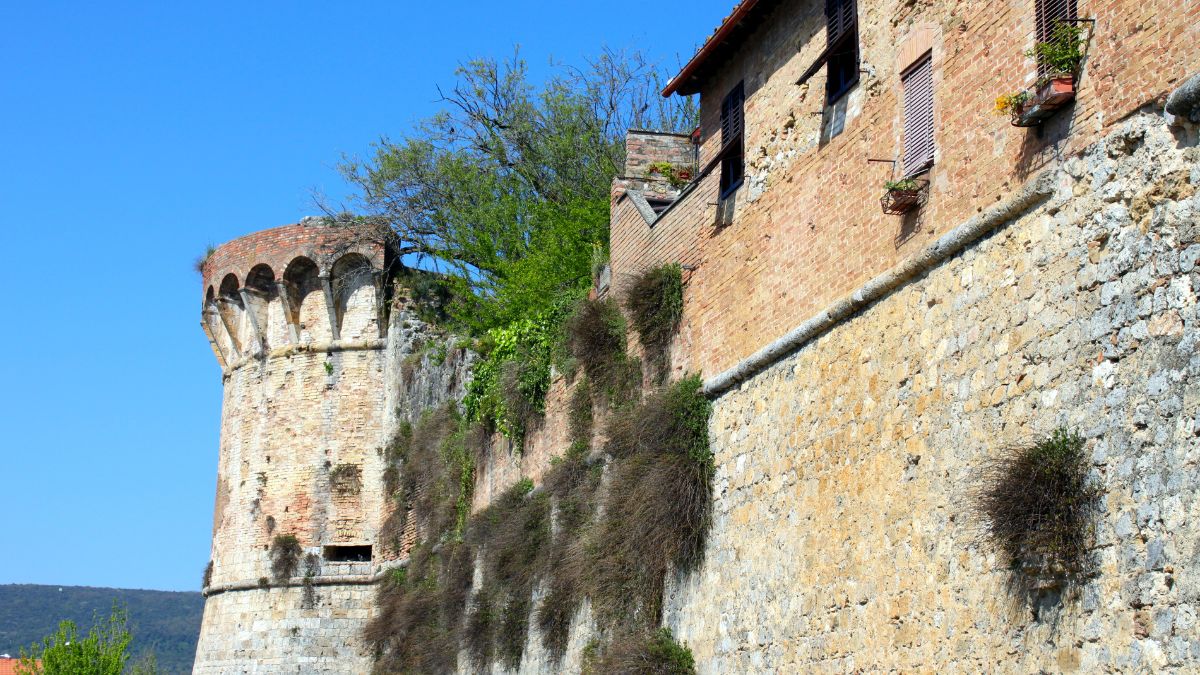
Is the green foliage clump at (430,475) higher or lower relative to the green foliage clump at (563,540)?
higher

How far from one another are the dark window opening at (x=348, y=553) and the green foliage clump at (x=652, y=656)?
13127mm

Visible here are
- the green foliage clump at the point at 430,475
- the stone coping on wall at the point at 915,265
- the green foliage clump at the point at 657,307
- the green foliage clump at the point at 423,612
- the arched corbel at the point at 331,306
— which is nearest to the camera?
the stone coping on wall at the point at 915,265

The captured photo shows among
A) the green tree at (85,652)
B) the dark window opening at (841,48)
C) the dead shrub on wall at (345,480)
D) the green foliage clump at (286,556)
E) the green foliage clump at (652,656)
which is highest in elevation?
the dark window opening at (841,48)

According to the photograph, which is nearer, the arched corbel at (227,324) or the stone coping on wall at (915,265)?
the stone coping on wall at (915,265)

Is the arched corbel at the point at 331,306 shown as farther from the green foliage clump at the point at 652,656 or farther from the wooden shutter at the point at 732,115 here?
the green foliage clump at the point at 652,656

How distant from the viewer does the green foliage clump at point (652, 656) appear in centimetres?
1310

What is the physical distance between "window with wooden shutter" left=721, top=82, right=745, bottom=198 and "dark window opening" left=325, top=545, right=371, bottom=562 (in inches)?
564

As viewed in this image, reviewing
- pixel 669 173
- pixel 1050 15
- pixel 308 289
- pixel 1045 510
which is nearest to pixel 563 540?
pixel 669 173

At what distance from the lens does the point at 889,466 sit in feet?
32.9

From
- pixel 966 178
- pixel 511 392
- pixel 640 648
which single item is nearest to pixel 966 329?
pixel 966 178

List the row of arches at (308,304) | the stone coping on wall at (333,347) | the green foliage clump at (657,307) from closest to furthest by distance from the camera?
the green foliage clump at (657,307), the stone coping on wall at (333,347), the row of arches at (308,304)

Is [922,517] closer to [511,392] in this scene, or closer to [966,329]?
[966,329]

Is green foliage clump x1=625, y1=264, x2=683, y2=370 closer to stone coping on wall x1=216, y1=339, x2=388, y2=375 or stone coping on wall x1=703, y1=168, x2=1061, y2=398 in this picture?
stone coping on wall x1=703, y1=168, x2=1061, y2=398

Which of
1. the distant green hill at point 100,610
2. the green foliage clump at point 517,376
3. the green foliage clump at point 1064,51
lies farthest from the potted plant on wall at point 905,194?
the distant green hill at point 100,610
